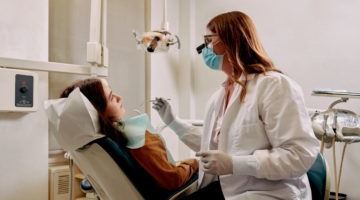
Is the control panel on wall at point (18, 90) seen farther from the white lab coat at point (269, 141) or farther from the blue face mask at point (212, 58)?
the white lab coat at point (269, 141)

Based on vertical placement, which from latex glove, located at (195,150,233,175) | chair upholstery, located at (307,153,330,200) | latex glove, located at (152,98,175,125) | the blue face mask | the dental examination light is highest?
the dental examination light

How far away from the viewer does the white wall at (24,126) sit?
66.0 inches

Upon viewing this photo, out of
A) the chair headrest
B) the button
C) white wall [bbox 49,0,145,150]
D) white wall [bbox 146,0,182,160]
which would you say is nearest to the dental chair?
the chair headrest

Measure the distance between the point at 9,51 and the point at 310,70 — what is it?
7.29ft

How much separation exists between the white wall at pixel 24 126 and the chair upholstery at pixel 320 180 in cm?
153

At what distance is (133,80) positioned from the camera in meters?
2.88

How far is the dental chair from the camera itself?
1058 millimetres

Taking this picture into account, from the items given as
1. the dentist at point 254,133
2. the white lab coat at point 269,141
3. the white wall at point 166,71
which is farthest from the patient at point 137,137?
the white wall at point 166,71

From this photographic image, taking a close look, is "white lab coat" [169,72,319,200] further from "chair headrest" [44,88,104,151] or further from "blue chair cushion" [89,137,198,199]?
"chair headrest" [44,88,104,151]

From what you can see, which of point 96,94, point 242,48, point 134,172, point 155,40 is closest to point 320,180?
point 242,48

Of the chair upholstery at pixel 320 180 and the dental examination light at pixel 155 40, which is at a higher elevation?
the dental examination light at pixel 155 40

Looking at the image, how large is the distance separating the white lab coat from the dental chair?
349mm

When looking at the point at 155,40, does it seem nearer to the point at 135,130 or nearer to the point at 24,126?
the point at 135,130

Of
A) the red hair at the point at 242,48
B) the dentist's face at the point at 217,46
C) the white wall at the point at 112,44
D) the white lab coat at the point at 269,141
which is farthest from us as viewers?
the white wall at the point at 112,44
